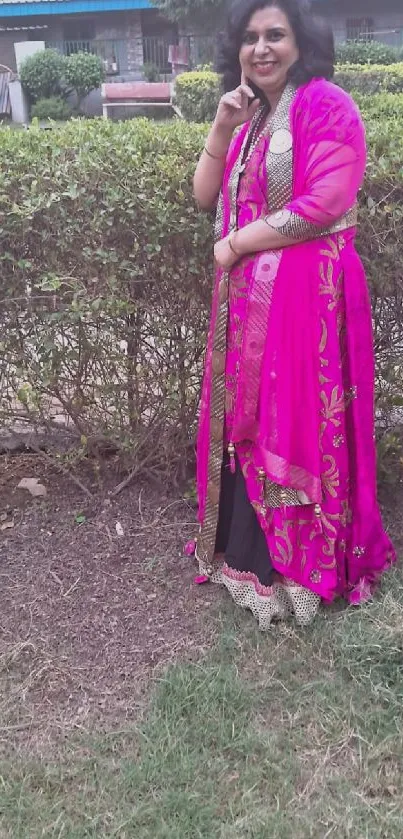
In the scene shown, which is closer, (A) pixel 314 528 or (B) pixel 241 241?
(B) pixel 241 241

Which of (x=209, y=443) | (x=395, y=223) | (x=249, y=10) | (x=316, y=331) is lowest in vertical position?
(x=209, y=443)

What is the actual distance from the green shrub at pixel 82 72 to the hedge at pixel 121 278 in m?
23.4

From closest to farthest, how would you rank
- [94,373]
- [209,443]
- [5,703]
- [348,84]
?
[5,703]
[209,443]
[94,373]
[348,84]

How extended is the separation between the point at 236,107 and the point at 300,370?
75 cm

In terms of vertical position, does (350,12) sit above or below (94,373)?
above

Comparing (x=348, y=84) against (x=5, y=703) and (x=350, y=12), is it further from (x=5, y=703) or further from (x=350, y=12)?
(x=5, y=703)

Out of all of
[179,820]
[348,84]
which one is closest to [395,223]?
[179,820]

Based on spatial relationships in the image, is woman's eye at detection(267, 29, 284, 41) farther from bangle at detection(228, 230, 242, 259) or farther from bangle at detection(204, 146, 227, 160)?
bangle at detection(228, 230, 242, 259)

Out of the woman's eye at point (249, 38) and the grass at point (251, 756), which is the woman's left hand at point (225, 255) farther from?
the grass at point (251, 756)

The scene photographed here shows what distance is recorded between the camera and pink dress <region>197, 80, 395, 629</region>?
197 cm

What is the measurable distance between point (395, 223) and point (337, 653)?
4.73ft

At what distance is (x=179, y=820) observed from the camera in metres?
1.85

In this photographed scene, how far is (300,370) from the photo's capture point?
2.13 m

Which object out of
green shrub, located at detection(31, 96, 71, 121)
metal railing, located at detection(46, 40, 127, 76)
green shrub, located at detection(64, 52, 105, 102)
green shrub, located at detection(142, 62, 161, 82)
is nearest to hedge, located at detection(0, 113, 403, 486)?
green shrub, located at detection(31, 96, 71, 121)
